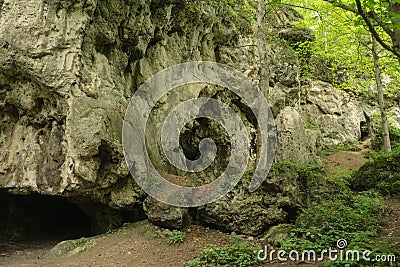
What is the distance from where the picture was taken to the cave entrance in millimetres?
11617

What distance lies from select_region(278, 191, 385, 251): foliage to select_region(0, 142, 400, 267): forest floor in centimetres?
39

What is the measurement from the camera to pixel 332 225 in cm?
735

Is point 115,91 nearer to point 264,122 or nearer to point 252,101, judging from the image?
point 264,122

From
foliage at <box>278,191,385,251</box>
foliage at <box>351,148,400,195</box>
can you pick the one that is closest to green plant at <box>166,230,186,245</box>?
foliage at <box>278,191,385,251</box>

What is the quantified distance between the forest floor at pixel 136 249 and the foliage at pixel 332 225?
39 centimetres

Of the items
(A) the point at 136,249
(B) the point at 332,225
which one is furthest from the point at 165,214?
(B) the point at 332,225

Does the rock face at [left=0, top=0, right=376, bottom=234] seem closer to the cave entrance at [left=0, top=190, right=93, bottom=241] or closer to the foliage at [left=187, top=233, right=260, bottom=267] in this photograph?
the foliage at [left=187, top=233, right=260, bottom=267]

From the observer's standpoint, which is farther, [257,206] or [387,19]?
[257,206]

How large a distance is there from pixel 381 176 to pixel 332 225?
14.6 ft

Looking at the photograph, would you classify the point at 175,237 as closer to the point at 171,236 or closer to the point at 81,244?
the point at 171,236

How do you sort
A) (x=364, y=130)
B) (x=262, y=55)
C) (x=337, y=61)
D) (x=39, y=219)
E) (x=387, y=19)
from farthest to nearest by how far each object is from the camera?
1. (x=364, y=130)
2. (x=337, y=61)
3. (x=39, y=219)
4. (x=262, y=55)
5. (x=387, y=19)

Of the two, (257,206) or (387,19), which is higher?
(387,19)

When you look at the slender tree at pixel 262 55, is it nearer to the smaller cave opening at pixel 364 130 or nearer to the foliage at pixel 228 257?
the foliage at pixel 228 257

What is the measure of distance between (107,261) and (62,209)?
786cm
